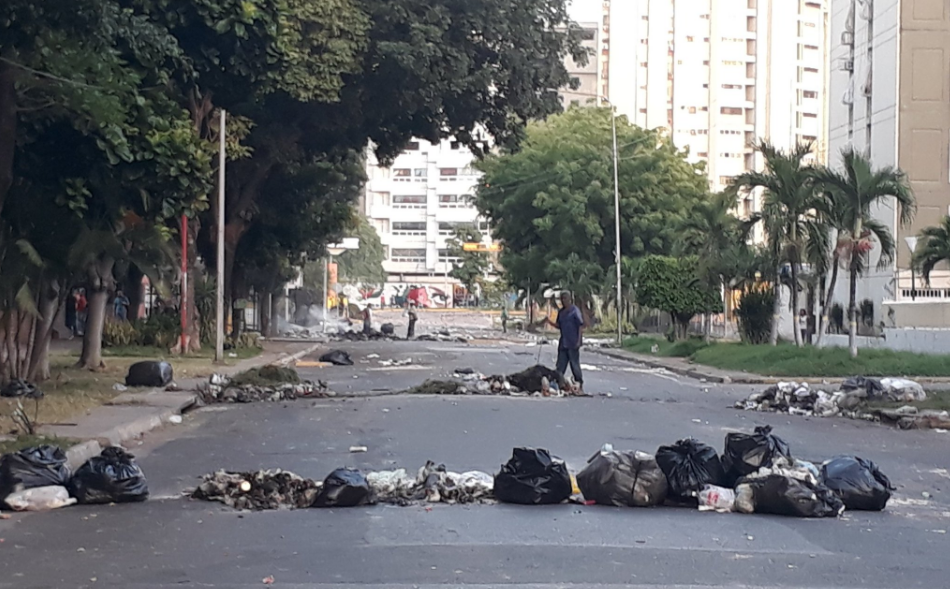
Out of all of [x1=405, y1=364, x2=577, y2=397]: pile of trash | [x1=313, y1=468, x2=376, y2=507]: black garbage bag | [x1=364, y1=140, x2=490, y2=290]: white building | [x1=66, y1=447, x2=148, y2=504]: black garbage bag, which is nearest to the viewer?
[x1=313, y1=468, x2=376, y2=507]: black garbage bag

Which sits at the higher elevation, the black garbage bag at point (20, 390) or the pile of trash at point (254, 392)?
the black garbage bag at point (20, 390)

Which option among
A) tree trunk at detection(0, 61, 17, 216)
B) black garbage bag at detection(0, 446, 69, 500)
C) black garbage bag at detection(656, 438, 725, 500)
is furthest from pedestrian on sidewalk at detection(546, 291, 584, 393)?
black garbage bag at detection(0, 446, 69, 500)

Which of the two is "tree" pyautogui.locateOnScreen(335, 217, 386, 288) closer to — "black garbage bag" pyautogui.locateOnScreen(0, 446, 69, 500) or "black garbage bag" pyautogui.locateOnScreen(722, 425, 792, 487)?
"black garbage bag" pyautogui.locateOnScreen(0, 446, 69, 500)

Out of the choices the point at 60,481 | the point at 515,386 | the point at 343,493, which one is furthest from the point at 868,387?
the point at 60,481

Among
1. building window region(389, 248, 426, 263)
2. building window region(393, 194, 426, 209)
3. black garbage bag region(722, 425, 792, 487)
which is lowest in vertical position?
black garbage bag region(722, 425, 792, 487)

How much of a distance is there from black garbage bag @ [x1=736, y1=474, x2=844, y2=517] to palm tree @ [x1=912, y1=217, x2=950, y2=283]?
33.6m

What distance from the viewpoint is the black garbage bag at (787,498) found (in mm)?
9492

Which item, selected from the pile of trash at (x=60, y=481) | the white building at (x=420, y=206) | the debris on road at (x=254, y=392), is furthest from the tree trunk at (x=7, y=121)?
the white building at (x=420, y=206)

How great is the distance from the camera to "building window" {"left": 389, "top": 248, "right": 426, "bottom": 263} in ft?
404

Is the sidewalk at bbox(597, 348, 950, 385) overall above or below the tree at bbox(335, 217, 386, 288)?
below

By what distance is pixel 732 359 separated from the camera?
3167 cm

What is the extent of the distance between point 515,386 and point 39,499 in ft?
43.4

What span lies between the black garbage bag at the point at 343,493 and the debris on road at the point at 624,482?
71.3 inches

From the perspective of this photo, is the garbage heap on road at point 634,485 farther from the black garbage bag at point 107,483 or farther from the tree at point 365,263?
the tree at point 365,263
